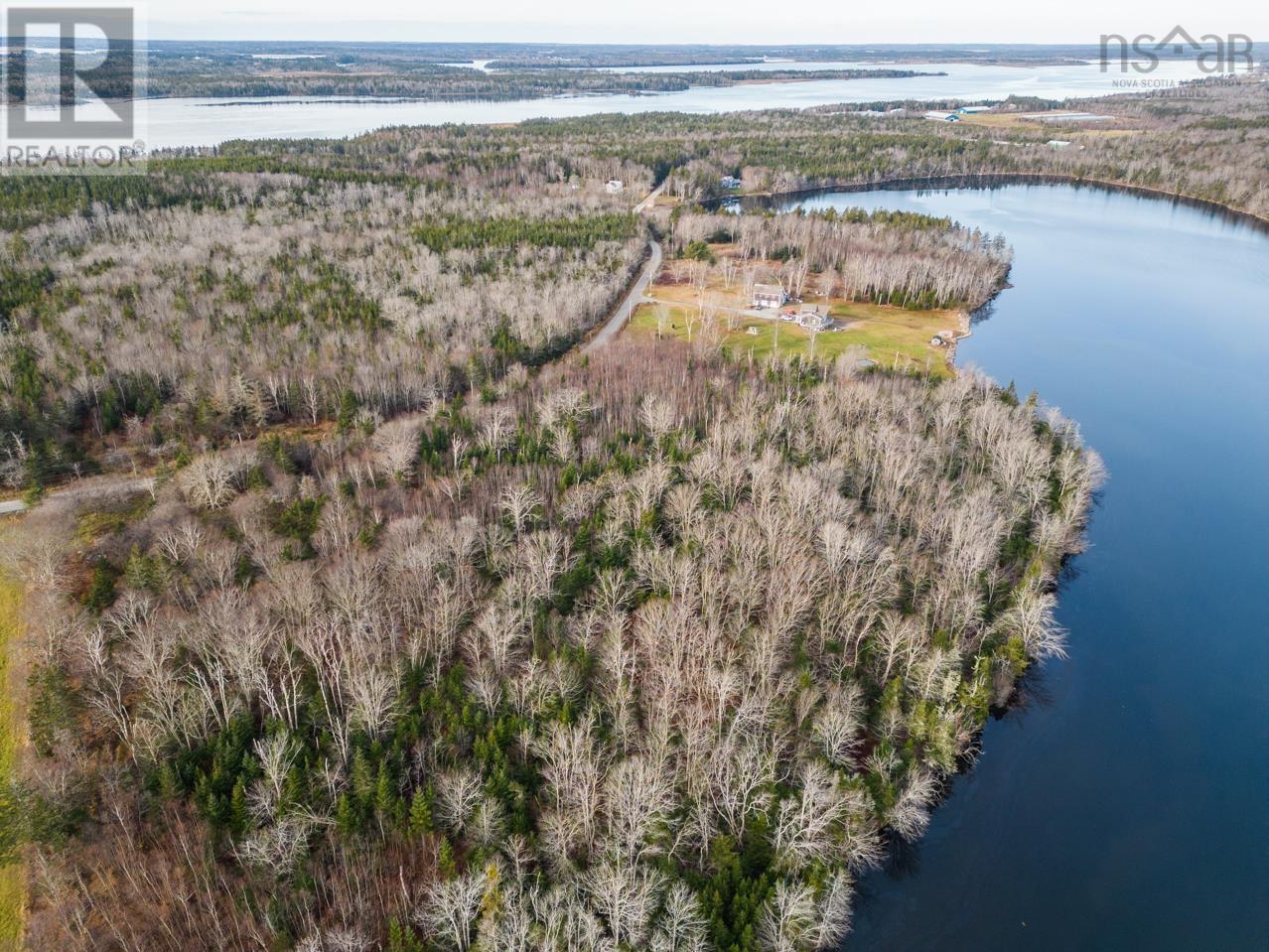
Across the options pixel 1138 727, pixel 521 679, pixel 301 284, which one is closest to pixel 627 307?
pixel 301 284

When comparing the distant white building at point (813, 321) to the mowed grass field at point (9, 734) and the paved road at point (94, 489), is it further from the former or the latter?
the mowed grass field at point (9, 734)

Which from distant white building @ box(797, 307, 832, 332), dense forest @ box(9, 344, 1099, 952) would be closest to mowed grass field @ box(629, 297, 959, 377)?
distant white building @ box(797, 307, 832, 332)

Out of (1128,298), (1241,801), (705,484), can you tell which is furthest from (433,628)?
(1128,298)

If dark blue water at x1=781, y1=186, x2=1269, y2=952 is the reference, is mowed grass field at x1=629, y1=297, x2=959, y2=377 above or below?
above

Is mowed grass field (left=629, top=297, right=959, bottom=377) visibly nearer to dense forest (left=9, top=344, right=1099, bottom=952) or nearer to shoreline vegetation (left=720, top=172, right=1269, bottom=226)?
dense forest (left=9, top=344, right=1099, bottom=952)

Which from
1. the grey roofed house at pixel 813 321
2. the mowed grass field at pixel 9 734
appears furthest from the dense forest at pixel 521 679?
the grey roofed house at pixel 813 321

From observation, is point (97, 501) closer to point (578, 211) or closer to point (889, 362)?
point (889, 362)
